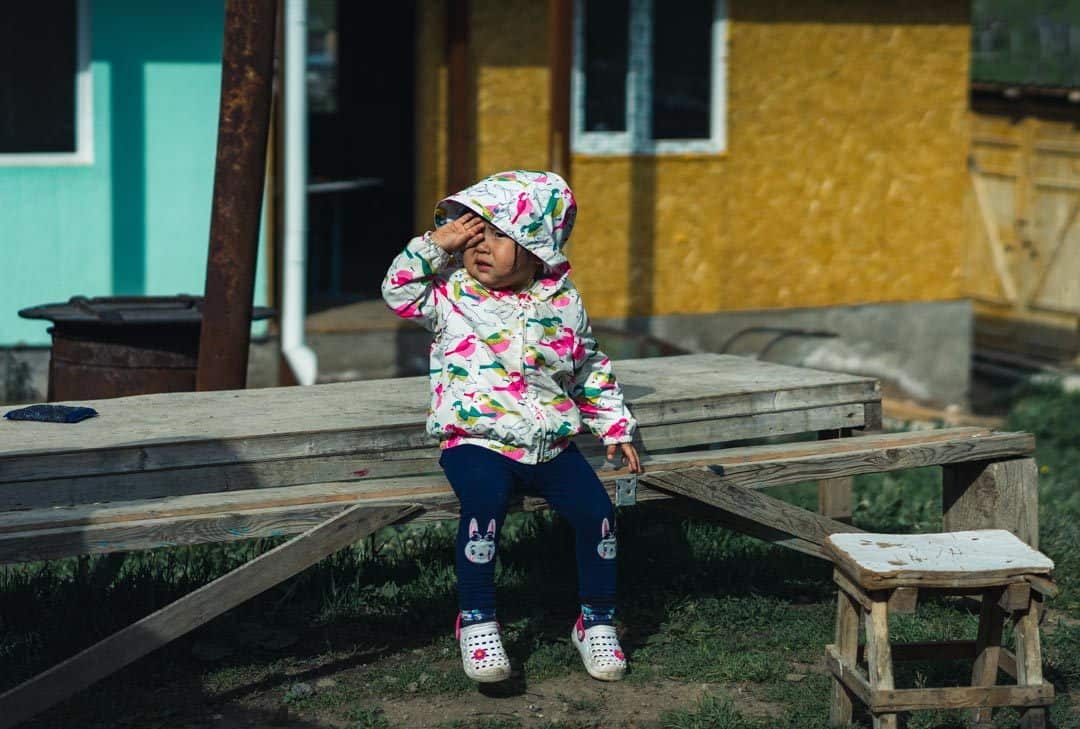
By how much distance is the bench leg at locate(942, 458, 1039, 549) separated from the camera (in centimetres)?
529

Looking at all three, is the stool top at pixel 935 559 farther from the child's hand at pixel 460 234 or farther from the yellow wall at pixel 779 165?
the yellow wall at pixel 779 165

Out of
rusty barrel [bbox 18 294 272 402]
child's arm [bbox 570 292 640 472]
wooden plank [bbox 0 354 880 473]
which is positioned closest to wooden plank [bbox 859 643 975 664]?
child's arm [bbox 570 292 640 472]

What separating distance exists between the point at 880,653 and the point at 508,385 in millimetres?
1277

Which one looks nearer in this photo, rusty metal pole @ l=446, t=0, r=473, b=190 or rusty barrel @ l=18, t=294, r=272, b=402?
rusty barrel @ l=18, t=294, r=272, b=402

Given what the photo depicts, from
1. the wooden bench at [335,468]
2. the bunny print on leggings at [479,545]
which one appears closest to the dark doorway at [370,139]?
the wooden bench at [335,468]

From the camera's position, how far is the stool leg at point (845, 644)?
4324 mm

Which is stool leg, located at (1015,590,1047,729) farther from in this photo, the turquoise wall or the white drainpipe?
the turquoise wall

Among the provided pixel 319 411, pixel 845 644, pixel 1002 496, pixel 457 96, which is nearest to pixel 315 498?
pixel 319 411

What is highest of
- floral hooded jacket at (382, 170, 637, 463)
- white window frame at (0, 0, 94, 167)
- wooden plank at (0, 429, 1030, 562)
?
white window frame at (0, 0, 94, 167)

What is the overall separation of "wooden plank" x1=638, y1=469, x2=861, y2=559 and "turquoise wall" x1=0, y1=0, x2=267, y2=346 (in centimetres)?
574

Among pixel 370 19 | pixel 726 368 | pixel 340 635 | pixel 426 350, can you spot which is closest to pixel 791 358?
pixel 426 350

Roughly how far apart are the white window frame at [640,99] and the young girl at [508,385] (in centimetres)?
664

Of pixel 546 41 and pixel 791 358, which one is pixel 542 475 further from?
pixel 791 358

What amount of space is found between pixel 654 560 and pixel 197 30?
5.45 meters
